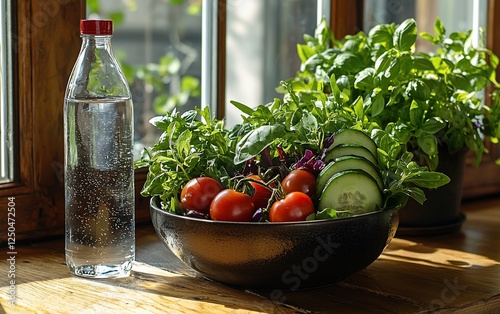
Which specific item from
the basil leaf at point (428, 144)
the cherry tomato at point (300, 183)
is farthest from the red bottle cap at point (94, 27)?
the basil leaf at point (428, 144)

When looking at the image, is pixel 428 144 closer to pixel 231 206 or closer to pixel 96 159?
pixel 231 206

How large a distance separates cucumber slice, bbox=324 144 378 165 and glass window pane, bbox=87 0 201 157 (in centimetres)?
176

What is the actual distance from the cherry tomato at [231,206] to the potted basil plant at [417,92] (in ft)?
0.92

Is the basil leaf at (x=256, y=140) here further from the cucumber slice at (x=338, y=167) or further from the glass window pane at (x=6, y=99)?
the glass window pane at (x=6, y=99)

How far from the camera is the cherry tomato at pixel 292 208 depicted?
107 centimetres

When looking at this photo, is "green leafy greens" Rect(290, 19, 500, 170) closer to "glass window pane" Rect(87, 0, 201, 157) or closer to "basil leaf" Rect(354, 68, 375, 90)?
"basil leaf" Rect(354, 68, 375, 90)

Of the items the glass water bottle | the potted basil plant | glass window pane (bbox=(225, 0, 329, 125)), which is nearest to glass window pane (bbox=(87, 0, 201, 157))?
glass window pane (bbox=(225, 0, 329, 125))

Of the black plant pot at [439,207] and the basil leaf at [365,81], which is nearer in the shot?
the basil leaf at [365,81]

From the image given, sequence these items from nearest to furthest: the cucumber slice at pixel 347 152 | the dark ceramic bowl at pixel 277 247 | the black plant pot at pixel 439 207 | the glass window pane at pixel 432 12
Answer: the dark ceramic bowl at pixel 277 247 < the cucumber slice at pixel 347 152 < the black plant pot at pixel 439 207 < the glass window pane at pixel 432 12

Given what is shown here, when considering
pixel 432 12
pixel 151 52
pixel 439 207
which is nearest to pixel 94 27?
pixel 439 207

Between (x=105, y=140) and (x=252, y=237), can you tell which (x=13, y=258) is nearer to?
(x=105, y=140)

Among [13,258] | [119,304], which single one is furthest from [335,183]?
[13,258]

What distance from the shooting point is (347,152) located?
1.17m

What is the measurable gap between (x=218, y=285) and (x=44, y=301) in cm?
24
